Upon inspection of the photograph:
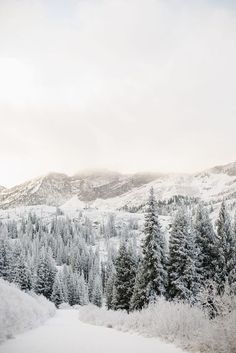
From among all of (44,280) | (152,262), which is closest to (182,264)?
(152,262)

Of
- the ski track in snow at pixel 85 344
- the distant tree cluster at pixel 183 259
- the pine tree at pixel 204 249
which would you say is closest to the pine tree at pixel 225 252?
the distant tree cluster at pixel 183 259

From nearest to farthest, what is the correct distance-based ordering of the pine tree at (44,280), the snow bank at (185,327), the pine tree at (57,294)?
the snow bank at (185,327) < the pine tree at (57,294) < the pine tree at (44,280)

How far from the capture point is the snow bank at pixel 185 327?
484 inches

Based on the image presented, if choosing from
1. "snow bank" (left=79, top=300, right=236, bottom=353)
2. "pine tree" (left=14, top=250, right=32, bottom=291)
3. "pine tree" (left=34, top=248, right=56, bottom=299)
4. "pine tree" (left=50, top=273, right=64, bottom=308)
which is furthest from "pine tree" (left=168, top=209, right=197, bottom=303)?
"pine tree" (left=34, top=248, right=56, bottom=299)

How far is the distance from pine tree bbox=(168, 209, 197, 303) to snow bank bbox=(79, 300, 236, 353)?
521 inches

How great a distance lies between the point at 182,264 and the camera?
37156 millimetres

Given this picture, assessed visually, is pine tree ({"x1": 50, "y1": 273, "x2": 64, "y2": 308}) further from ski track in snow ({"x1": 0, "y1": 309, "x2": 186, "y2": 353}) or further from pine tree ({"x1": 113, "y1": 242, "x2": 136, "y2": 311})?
ski track in snow ({"x1": 0, "y1": 309, "x2": 186, "y2": 353})

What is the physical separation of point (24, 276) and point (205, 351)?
188ft

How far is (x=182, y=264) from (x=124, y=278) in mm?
10957

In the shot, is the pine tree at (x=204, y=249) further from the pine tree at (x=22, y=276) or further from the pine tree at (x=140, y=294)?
the pine tree at (x=22, y=276)

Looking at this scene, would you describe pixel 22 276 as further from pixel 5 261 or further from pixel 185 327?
pixel 185 327

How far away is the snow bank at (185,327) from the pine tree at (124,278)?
21.3 m

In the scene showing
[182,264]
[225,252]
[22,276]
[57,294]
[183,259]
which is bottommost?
[57,294]

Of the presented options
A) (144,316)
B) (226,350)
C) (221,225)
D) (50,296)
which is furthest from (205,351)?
(50,296)
